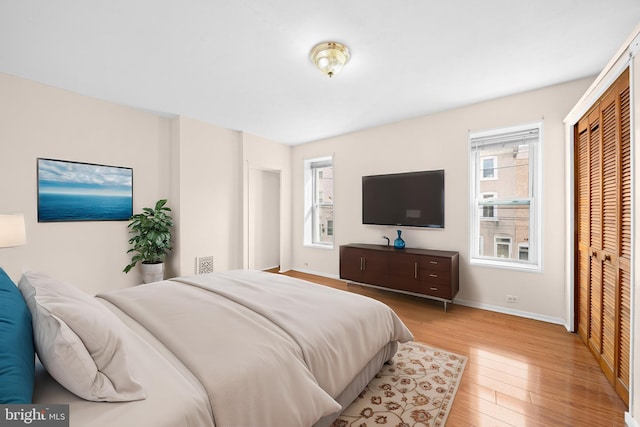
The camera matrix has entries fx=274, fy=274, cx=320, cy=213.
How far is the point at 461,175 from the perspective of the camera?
3574 mm

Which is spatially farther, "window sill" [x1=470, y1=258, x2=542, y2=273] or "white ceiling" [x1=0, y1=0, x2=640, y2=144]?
"window sill" [x1=470, y1=258, x2=542, y2=273]

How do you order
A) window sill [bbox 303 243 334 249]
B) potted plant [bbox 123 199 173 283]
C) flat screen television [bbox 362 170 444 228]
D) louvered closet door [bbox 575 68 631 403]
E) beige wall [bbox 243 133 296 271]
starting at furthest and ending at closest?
window sill [bbox 303 243 334 249]
beige wall [bbox 243 133 296 271]
flat screen television [bbox 362 170 444 228]
potted plant [bbox 123 199 173 283]
louvered closet door [bbox 575 68 631 403]

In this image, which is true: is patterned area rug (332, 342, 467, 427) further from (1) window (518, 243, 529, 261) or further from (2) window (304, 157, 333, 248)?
(2) window (304, 157, 333, 248)

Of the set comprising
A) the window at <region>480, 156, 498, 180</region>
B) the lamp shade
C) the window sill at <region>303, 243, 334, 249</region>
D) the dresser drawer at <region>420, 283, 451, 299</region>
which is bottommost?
the dresser drawer at <region>420, 283, 451, 299</region>

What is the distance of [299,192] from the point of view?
5484 millimetres

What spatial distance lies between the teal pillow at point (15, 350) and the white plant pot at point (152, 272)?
2.75 m

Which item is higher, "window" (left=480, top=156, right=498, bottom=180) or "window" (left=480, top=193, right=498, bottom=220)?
"window" (left=480, top=156, right=498, bottom=180)

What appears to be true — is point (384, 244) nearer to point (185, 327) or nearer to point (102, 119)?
point (185, 327)

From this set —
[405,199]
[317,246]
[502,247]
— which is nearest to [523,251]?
[502,247]

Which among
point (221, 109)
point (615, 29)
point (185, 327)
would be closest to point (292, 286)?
point (185, 327)

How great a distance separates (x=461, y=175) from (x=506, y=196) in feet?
1.89

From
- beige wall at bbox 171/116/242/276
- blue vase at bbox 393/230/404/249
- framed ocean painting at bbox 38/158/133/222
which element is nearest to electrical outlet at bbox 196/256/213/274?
beige wall at bbox 171/116/242/276

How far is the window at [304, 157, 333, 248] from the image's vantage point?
210 inches

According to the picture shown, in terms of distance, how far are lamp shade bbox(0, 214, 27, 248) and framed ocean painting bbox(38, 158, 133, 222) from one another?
3.50 ft
